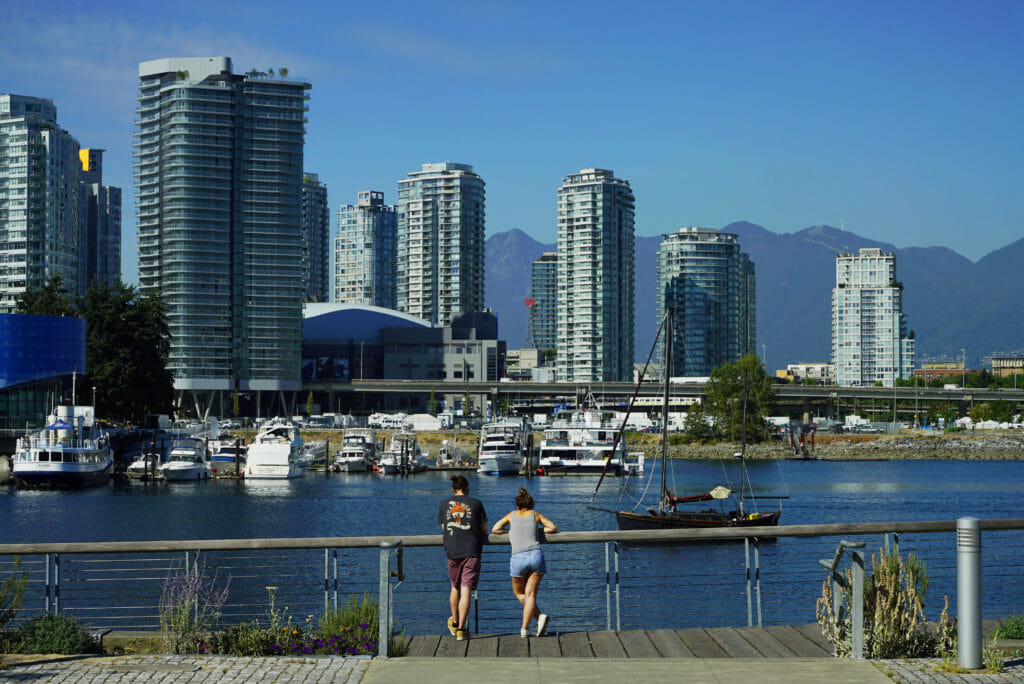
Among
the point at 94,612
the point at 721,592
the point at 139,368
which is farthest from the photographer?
the point at 139,368

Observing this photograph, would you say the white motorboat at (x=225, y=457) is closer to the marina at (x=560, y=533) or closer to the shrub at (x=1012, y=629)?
the marina at (x=560, y=533)

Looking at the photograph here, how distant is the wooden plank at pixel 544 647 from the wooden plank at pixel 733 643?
1.87 meters

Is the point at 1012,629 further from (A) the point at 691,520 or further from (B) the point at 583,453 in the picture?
(B) the point at 583,453

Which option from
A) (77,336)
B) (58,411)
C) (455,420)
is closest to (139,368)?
(77,336)

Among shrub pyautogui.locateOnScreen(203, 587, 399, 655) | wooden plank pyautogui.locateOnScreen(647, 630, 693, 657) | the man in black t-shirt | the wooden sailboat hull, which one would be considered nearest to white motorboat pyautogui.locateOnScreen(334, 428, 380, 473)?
the wooden sailboat hull

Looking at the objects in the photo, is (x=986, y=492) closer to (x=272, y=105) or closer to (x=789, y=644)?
(x=789, y=644)

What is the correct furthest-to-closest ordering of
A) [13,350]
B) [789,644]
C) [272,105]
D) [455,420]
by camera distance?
[272,105], [455,420], [13,350], [789,644]

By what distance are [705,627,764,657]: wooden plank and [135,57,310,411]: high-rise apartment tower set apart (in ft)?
573

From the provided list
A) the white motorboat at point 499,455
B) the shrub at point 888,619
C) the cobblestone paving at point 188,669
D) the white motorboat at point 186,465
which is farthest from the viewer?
the white motorboat at point 499,455

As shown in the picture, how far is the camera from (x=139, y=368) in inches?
4518

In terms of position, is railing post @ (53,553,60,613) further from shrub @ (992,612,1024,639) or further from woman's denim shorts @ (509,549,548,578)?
shrub @ (992,612,1024,639)

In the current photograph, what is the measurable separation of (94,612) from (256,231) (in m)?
156

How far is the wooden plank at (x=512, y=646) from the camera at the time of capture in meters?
13.7

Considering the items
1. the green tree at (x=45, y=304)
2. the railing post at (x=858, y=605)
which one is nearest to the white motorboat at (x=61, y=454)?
the green tree at (x=45, y=304)
